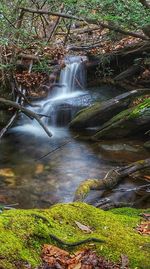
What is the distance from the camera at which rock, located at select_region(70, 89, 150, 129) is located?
444 inches

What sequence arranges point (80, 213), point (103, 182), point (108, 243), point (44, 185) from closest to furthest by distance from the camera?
point (108, 243)
point (80, 213)
point (103, 182)
point (44, 185)

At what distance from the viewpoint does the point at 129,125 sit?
10.4m

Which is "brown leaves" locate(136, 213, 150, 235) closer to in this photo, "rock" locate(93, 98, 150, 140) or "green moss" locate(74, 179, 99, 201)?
"green moss" locate(74, 179, 99, 201)

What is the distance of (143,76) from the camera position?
13.0 m

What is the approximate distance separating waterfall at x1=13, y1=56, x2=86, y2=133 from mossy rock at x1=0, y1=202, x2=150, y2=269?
8.96m

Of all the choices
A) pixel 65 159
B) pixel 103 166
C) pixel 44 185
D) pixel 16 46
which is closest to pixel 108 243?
pixel 44 185

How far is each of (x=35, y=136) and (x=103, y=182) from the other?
5526 millimetres

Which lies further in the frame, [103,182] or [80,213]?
[103,182]

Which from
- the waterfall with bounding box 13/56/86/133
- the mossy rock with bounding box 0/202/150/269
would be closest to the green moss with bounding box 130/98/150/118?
the waterfall with bounding box 13/56/86/133

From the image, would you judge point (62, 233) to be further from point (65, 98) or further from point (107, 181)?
point (65, 98)

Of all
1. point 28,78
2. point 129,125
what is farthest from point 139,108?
point 28,78

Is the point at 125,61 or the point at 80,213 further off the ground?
the point at 125,61

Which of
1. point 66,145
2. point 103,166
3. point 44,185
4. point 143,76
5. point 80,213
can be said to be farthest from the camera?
point 143,76

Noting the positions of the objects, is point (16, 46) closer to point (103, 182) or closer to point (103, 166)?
point (103, 166)
